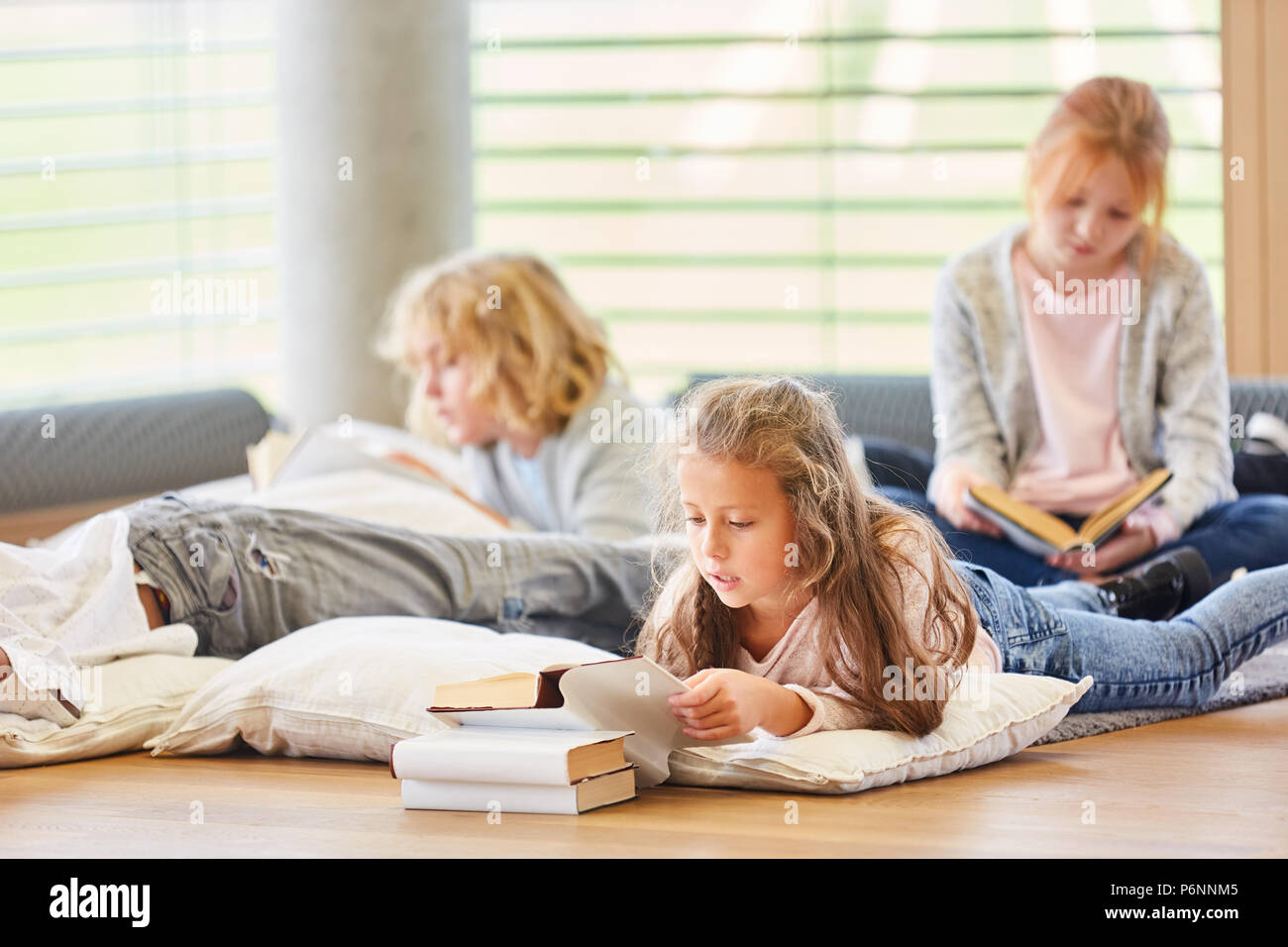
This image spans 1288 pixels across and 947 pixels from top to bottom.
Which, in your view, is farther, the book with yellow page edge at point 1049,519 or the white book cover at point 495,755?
the book with yellow page edge at point 1049,519

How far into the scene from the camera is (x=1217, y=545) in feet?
8.09

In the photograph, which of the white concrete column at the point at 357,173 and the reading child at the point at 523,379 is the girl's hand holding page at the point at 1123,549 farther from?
the white concrete column at the point at 357,173

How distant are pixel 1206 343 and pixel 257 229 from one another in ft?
10.4

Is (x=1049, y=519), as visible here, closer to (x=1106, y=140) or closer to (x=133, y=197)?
(x=1106, y=140)

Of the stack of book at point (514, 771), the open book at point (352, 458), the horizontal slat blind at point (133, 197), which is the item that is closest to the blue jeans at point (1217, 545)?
the open book at point (352, 458)

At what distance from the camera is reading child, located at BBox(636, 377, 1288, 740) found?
168 centimetres

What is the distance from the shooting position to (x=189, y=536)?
7.03ft

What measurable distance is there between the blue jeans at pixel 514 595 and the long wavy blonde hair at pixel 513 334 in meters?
0.48

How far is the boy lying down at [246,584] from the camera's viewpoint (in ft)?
6.46

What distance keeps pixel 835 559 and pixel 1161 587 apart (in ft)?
2.77

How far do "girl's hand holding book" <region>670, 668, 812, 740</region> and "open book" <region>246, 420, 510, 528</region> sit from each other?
116 cm

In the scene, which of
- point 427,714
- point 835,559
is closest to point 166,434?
point 427,714

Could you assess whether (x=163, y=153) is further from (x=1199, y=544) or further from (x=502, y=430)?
(x=1199, y=544)

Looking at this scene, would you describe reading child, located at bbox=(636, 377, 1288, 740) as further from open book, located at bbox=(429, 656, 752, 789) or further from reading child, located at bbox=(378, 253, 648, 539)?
reading child, located at bbox=(378, 253, 648, 539)
